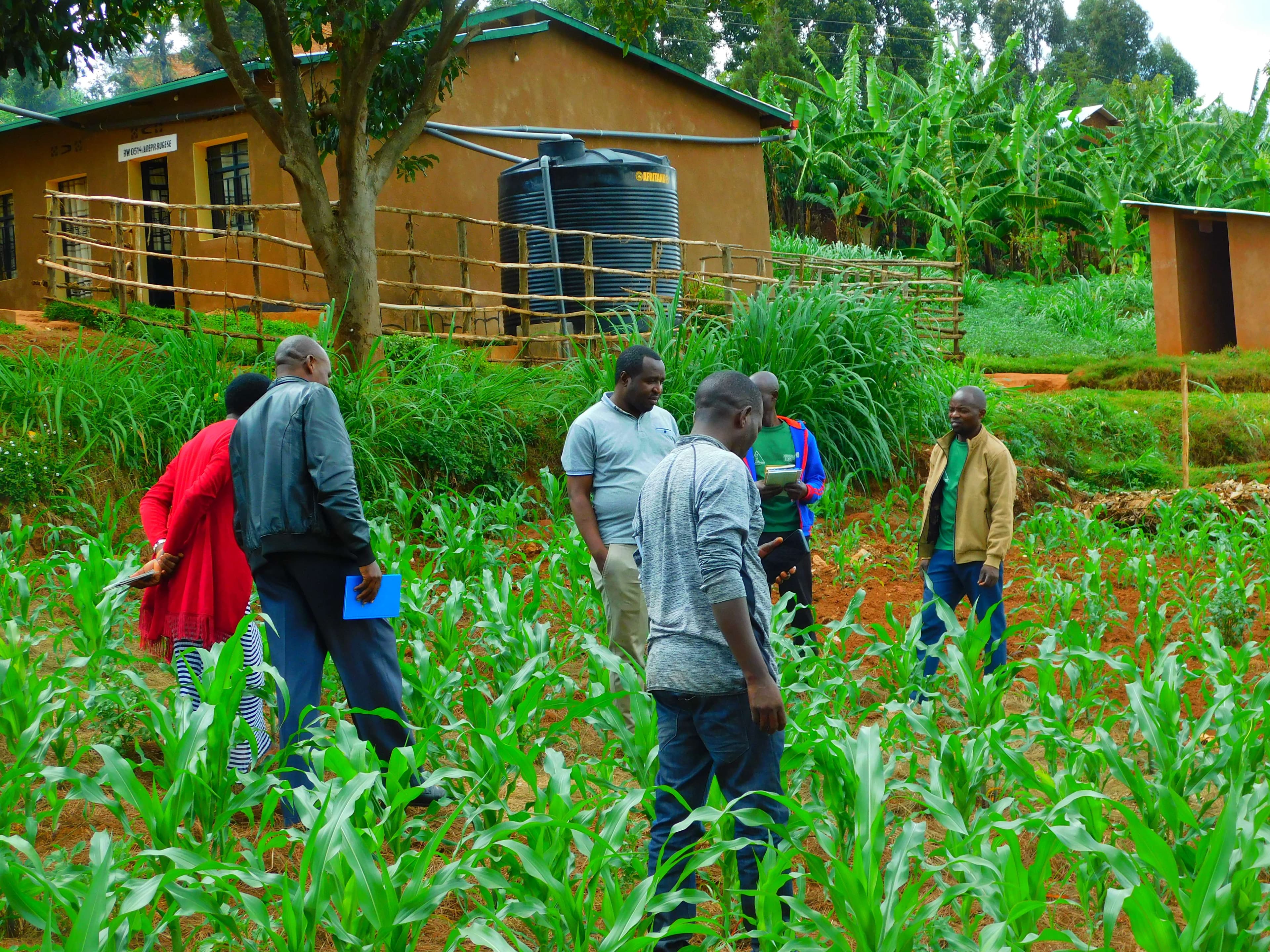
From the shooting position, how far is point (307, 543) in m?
4.27

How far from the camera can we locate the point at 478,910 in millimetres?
3191

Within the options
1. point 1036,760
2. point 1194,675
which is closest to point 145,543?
point 1036,760

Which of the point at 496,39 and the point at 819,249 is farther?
the point at 819,249

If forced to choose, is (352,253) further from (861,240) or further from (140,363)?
(861,240)

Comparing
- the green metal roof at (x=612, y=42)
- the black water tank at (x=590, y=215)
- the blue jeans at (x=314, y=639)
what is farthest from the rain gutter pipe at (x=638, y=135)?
the blue jeans at (x=314, y=639)

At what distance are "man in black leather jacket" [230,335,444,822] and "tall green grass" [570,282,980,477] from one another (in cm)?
595

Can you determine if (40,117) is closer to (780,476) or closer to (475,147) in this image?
(475,147)

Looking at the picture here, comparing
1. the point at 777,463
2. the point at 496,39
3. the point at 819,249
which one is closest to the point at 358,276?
the point at 777,463

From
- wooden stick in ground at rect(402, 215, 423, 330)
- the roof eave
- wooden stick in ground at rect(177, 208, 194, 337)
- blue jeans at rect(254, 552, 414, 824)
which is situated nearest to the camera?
blue jeans at rect(254, 552, 414, 824)

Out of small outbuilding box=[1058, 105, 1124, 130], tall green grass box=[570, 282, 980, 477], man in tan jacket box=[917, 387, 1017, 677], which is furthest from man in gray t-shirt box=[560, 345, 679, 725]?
small outbuilding box=[1058, 105, 1124, 130]

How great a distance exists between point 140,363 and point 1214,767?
8.75 meters

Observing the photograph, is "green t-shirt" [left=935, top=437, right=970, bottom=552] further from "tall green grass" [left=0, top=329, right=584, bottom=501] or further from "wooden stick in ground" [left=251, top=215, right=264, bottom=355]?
"wooden stick in ground" [left=251, top=215, right=264, bottom=355]

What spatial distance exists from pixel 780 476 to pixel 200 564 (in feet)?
8.23

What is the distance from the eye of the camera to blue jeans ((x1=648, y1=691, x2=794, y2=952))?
3.30m
